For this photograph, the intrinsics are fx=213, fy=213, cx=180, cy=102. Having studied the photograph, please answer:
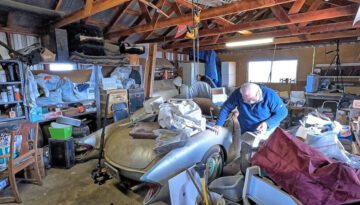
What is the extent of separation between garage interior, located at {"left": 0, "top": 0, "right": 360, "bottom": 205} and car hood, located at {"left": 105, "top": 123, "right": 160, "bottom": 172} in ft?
0.05

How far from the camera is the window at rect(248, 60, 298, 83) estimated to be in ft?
25.1

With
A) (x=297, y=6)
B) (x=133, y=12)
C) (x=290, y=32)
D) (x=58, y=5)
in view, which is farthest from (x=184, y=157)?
(x=290, y=32)

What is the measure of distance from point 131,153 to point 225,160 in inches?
53.7

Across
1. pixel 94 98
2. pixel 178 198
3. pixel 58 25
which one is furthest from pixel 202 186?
pixel 58 25

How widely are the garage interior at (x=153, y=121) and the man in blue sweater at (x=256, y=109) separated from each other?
0.01m

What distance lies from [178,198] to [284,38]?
21.1 ft

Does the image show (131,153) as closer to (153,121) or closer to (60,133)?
(153,121)

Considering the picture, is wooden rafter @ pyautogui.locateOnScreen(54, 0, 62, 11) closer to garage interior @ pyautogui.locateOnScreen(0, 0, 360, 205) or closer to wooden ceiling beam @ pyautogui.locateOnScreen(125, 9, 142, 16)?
garage interior @ pyautogui.locateOnScreen(0, 0, 360, 205)

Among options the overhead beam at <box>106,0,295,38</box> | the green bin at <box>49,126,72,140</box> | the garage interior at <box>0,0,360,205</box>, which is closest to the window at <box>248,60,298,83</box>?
the garage interior at <box>0,0,360,205</box>

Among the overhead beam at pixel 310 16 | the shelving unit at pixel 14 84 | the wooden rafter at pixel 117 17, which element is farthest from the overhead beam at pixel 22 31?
the overhead beam at pixel 310 16

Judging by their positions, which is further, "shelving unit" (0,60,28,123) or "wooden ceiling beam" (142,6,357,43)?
"wooden ceiling beam" (142,6,357,43)

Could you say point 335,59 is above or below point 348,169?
above

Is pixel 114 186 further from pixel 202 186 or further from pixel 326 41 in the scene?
pixel 326 41

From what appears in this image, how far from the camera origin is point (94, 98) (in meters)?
4.65
